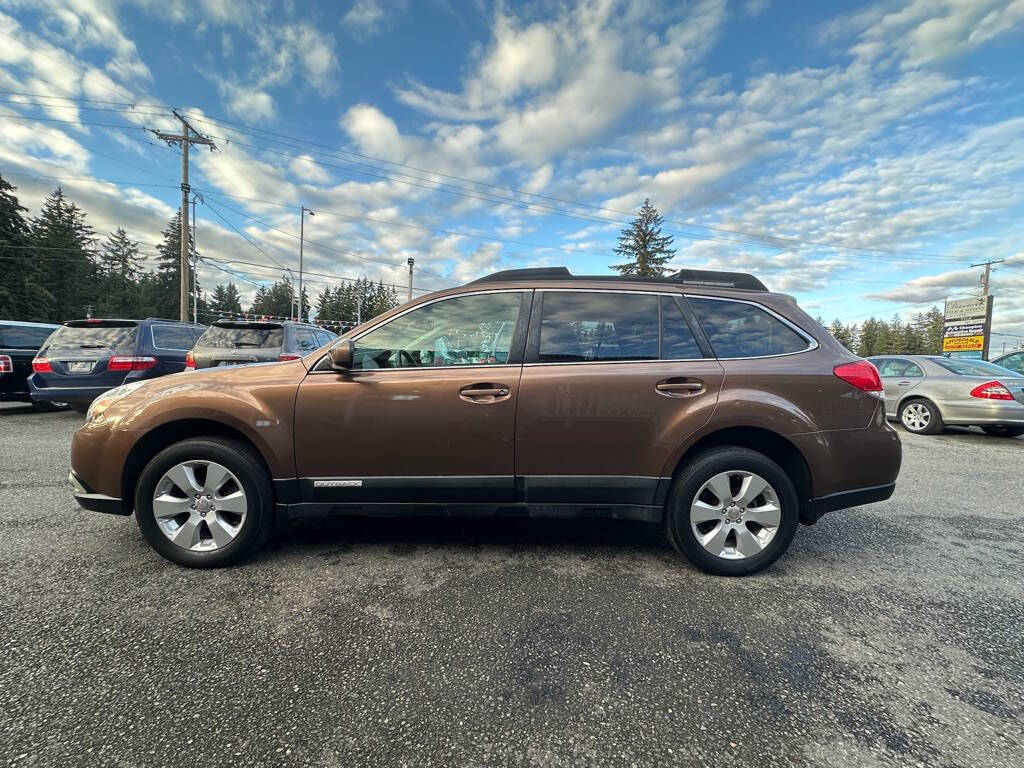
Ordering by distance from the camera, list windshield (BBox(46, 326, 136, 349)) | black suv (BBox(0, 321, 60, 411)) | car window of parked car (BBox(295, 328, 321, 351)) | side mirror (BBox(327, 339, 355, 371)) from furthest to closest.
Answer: black suv (BBox(0, 321, 60, 411)) → car window of parked car (BBox(295, 328, 321, 351)) → windshield (BBox(46, 326, 136, 349)) → side mirror (BBox(327, 339, 355, 371))

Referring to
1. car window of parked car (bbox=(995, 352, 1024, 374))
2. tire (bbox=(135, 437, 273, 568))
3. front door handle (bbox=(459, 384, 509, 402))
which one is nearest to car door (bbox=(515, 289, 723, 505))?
front door handle (bbox=(459, 384, 509, 402))

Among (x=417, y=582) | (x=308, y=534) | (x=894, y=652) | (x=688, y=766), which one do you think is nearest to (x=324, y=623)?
(x=417, y=582)

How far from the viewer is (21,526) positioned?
125 inches

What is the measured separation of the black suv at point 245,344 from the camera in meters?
6.30

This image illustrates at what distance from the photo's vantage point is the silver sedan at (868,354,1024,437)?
672 cm

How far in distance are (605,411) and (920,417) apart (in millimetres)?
8140

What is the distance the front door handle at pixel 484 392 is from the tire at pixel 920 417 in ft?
27.8

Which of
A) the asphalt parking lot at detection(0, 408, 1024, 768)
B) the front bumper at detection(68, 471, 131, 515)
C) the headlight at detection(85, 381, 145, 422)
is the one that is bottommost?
the asphalt parking lot at detection(0, 408, 1024, 768)

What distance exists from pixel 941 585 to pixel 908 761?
66.7 inches

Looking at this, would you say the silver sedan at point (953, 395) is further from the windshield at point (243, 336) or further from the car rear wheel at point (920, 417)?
the windshield at point (243, 336)

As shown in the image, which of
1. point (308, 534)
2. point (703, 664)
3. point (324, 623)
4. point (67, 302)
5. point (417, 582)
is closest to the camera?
point (703, 664)

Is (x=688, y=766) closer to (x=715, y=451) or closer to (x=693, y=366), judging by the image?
(x=715, y=451)

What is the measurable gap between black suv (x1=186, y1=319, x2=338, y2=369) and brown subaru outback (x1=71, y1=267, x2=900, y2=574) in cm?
387

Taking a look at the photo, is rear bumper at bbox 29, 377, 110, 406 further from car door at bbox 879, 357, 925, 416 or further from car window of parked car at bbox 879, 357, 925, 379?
car window of parked car at bbox 879, 357, 925, 379
